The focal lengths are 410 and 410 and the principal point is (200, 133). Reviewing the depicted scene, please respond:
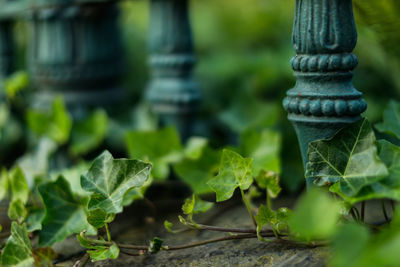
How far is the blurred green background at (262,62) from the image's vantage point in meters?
1.28

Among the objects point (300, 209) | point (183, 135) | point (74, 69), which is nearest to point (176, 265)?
point (300, 209)

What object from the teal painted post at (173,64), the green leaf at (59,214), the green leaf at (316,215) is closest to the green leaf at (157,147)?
the teal painted post at (173,64)

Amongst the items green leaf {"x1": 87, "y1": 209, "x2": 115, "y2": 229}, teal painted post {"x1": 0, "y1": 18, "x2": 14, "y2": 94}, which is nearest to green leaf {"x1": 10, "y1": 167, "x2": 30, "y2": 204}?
green leaf {"x1": 87, "y1": 209, "x2": 115, "y2": 229}

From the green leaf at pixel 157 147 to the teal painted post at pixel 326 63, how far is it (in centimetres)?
49

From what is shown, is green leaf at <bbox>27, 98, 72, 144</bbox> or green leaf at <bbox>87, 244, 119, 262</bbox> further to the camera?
green leaf at <bbox>27, 98, 72, 144</bbox>

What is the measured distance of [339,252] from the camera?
491mm

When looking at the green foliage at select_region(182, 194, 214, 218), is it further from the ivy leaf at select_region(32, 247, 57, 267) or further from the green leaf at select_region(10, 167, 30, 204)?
the green leaf at select_region(10, 167, 30, 204)

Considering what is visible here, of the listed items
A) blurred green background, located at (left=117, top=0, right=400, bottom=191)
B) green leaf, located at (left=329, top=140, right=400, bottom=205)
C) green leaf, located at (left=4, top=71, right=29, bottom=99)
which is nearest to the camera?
green leaf, located at (left=329, top=140, right=400, bottom=205)

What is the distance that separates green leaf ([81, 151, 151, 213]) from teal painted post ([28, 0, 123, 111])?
778mm

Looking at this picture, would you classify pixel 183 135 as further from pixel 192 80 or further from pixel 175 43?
pixel 175 43

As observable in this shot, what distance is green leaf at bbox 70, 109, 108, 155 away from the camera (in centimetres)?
140

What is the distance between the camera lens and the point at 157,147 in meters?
1.20

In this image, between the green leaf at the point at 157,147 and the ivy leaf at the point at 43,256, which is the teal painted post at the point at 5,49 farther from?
the ivy leaf at the point at 43,256

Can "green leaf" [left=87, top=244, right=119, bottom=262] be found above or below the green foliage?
below
